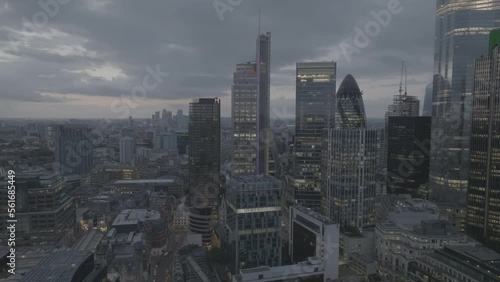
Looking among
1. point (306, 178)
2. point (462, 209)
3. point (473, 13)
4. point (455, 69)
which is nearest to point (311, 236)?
point (306, 178)

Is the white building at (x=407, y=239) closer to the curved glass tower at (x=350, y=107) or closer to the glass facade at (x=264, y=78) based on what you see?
the curved glass tower at (x=350, y=107)

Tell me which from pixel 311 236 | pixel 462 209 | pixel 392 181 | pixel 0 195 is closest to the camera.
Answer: pixel 311 236

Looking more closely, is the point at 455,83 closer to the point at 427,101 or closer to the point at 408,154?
the point at 408,154

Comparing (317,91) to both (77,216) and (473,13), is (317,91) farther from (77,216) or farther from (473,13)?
(77,216)

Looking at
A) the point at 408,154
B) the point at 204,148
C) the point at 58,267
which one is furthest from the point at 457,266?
the point at 204,148

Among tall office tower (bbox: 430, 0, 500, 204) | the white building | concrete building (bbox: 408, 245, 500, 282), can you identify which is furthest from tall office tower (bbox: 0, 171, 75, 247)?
tall office tower (bbox: 430, 0, 500, 204)

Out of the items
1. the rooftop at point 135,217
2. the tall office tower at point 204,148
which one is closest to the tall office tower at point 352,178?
the rooftop at point 135,217
